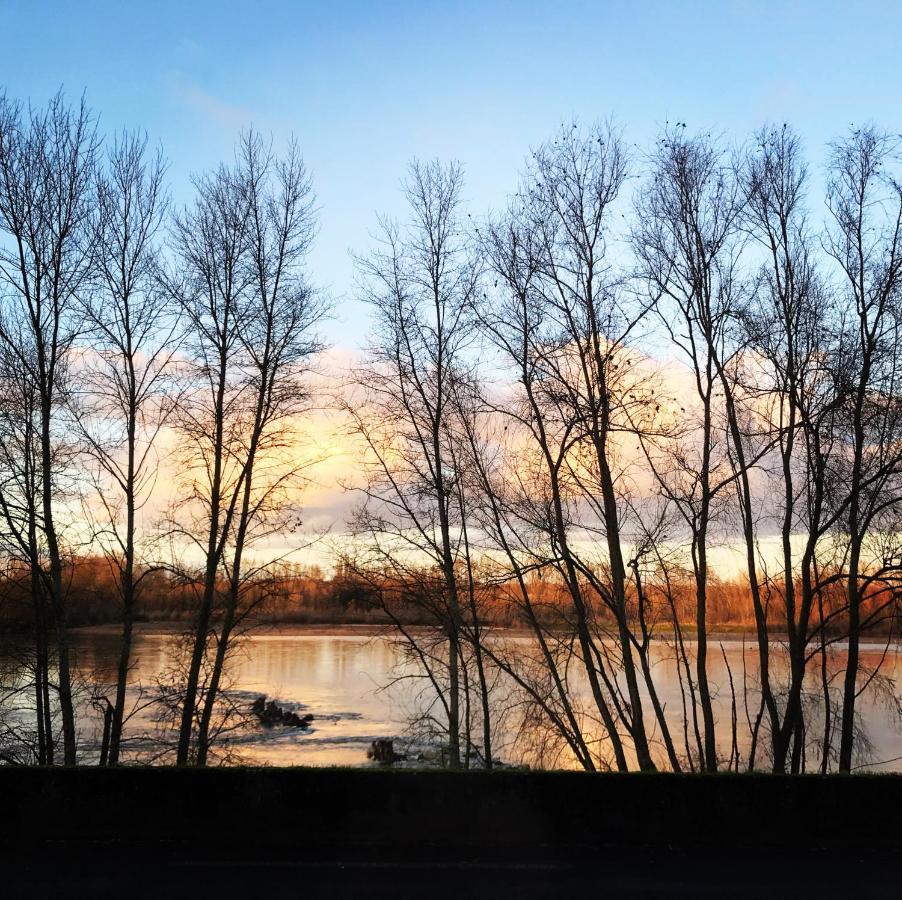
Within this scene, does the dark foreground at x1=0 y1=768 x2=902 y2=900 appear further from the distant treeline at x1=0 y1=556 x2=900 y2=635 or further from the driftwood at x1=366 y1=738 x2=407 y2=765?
the driftwood at x1=366 y1=738 x2=407 y2=765

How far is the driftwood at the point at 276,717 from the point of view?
27.7 meters

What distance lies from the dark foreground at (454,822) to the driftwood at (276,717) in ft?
60.8

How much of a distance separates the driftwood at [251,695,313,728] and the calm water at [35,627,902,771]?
0.39 meters

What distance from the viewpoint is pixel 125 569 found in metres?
18.0

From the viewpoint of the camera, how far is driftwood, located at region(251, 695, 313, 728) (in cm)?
2767

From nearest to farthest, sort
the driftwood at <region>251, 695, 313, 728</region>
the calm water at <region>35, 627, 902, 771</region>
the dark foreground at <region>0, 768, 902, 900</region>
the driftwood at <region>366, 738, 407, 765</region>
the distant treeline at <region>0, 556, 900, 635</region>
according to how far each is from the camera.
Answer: the dark foreground at <region>0, 768, 902, 900</region>, the distant treeline at <region>0, 556, 900, 635</region>, the driftwood at <region>366, 738, 407, 765</region>, the calm water at <region>35, 627, 902, 771</region>, the driftwood at <region>251, 695, 313, 728</region>

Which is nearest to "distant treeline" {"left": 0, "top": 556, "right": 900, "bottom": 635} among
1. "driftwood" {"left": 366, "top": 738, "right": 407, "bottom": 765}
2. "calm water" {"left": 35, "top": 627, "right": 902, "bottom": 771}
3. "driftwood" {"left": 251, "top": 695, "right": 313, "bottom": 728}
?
"calm water" {"left": 35, "top": 627, "right": 902, "bottom": 771}

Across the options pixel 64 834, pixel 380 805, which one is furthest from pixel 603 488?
pixel 64 834

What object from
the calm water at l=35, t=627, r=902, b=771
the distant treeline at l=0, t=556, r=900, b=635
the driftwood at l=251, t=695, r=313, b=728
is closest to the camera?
the distant treeline at l=0, t=556, r=900, b=635

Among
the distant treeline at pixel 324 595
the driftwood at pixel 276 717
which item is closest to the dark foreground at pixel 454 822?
the distant treeline at pixel 324 595

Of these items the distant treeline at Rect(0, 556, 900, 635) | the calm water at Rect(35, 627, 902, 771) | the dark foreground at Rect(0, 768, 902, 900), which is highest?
the distant treeline at Rect(0, 556, 900, 635)

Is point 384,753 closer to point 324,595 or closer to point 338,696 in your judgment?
point 324,595

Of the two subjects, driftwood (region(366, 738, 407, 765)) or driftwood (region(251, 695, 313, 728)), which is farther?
driftwood (region(251, 695, 313, 728))

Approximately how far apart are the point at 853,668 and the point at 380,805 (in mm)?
11538
